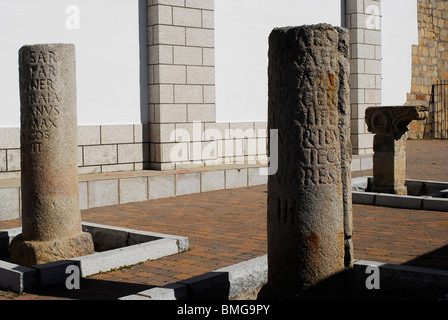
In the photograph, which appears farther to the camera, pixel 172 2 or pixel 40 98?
pixel 172 2

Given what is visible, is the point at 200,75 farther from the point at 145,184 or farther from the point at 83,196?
the point at 83,196

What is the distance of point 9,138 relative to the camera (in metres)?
8.46

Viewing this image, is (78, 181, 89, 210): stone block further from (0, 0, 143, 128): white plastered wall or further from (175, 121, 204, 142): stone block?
(175, 121, 204, 142): stone block

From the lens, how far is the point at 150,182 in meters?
8.95

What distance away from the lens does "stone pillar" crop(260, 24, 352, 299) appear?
359 centimetres

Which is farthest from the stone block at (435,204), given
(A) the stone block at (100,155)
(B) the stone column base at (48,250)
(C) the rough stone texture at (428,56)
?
(C) the rough stone texture at (428,56)

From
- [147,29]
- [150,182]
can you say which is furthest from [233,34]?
[150,182]

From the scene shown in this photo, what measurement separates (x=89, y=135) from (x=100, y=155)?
37 centimetres

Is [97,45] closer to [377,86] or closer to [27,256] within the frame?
[27,256]

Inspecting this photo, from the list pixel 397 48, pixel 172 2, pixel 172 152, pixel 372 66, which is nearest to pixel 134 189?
pixel 172 152

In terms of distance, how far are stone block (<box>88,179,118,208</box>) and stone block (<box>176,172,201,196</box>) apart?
116 cm

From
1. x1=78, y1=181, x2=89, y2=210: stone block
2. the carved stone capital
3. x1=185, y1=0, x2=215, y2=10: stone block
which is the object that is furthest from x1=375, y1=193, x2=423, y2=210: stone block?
x1=185, y1=0, x2=215, y2=10: stone block

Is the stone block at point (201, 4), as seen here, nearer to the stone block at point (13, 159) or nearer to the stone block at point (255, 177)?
the stone block at point (255, 177)

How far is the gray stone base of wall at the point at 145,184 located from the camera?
7.45m
